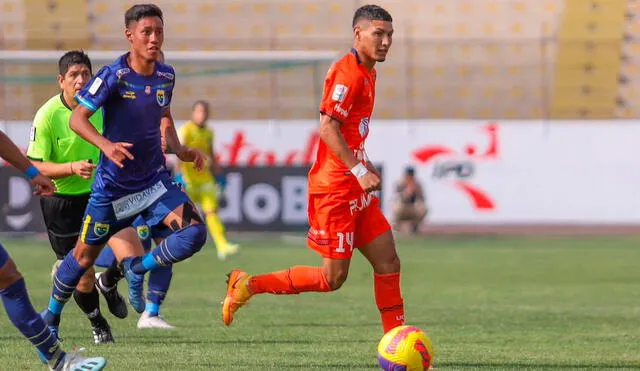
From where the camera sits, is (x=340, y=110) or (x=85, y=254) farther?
(x=85, y=254)

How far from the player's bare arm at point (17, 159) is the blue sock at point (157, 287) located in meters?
3.36

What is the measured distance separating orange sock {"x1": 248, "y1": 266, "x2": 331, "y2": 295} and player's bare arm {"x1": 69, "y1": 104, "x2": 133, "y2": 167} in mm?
1261

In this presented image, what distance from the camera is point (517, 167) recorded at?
24.2 metres

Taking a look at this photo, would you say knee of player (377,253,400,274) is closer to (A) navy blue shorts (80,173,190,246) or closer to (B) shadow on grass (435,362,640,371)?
(B) shadow on grass (435,362,640,371)

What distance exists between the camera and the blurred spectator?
23.6m

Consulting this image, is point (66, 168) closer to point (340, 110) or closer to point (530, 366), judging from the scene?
point (340, 110)

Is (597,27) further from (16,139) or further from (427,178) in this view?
(16,139)

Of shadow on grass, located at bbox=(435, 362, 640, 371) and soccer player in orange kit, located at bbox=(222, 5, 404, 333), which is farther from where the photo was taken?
shadow on grass, located at bbox=(435, 362, 640, 371)

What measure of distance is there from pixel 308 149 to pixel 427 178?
2.46 metres

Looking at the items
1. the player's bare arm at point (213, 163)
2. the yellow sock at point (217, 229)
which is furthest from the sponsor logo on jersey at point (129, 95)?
the yellow sock at point (217, 229)

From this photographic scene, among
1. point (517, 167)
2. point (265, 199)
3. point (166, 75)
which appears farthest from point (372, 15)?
point (517, 167)

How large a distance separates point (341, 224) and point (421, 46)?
720 inches

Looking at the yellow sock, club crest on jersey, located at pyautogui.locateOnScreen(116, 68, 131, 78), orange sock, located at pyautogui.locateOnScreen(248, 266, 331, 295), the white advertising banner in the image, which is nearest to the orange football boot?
orange sock, located at pyautogui.locateOnScreen(248, 266, 331, 295)

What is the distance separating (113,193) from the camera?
834 cm
